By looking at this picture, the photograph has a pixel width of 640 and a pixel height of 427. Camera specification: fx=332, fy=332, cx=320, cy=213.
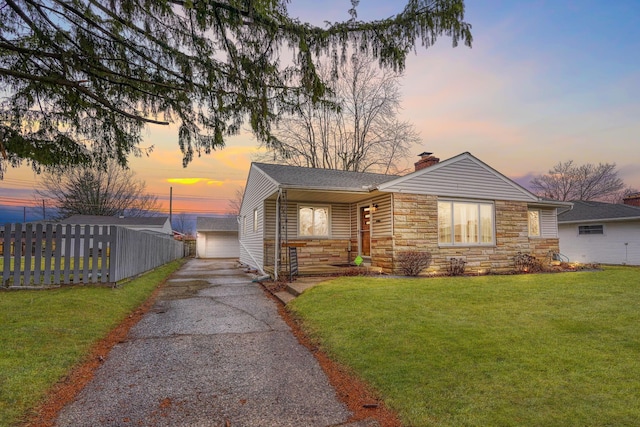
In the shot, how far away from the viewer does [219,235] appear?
28.2 m

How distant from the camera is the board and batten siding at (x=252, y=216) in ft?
40.0

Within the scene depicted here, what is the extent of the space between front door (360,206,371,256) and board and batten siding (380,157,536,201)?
1.96 metres

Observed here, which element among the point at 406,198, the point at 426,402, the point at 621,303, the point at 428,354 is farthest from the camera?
the point at 406,198

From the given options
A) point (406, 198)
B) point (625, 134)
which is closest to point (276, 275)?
point (406, 198)

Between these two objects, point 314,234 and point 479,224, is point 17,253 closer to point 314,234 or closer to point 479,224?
point 314,234

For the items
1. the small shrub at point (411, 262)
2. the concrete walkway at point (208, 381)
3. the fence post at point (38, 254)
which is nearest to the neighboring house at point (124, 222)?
the fence post at point (38, 254)

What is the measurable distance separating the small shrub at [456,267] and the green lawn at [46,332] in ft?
29.4

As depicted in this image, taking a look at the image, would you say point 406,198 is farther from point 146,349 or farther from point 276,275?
point 146,349

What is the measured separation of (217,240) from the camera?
28062mm

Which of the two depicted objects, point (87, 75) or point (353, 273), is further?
point (353, 273)

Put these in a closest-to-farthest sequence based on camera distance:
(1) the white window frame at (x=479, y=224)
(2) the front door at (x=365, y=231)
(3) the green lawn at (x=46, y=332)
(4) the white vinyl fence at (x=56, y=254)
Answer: (3) the green lawn at (x=46, y=332) < (4) the white vinyl fence at (x=56, y=254) < (1) the white window frame at (x=479, y=224) < (2) the front door at (x=365, y=231)

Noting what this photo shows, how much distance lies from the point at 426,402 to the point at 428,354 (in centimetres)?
104

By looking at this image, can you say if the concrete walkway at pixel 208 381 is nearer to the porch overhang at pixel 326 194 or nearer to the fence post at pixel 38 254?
the fence post at pixel 38 254

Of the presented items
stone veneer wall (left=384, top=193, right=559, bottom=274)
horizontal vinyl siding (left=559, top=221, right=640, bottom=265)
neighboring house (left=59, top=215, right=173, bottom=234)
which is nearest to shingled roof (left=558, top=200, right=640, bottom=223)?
horizontal vinyl siding (left=559, top=221, right=640, bottom=265)
